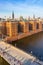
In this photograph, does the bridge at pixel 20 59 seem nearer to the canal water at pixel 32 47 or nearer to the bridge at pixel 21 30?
the canal water at pixel 32 47

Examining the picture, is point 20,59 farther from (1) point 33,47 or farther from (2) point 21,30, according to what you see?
(2) point 21,30

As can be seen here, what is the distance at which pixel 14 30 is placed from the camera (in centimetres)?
1667

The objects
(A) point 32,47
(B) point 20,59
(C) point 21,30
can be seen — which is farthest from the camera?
(C) point 21,30

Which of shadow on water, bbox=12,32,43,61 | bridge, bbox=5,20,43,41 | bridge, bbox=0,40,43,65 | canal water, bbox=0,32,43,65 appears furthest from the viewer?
bridge, bbox=5,20,43,41

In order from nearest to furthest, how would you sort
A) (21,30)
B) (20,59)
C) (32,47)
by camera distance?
(20,59) < (32,47) < (21,30)

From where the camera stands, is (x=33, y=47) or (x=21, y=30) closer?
(x=33, y=47)

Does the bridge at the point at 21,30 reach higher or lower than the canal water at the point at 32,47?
higher

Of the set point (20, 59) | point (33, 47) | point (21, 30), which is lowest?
point (33, 47)

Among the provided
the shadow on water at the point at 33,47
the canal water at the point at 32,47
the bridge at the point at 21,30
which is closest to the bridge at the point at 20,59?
the canal water at the point at 32,47

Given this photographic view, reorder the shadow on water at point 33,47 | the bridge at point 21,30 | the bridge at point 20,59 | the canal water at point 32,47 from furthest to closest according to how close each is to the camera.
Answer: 1. the bridge at point 21,30
2. the shadow on water at point 33,47
3. the canal water at point 32,47
4. the bridge at point 20,59

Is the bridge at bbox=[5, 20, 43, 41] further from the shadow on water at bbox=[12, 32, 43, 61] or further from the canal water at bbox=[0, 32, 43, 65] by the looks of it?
the canal water at bbox=[0, 32, 43, 65]

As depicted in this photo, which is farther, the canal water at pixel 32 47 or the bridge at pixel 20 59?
the canal water at pixel 32 47

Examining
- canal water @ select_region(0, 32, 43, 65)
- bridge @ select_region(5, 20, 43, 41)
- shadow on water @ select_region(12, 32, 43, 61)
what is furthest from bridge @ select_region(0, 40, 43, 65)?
bridge @ select_region(5, 20, 43, 41)

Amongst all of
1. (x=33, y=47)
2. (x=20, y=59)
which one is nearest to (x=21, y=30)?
(x=33, y=47)
